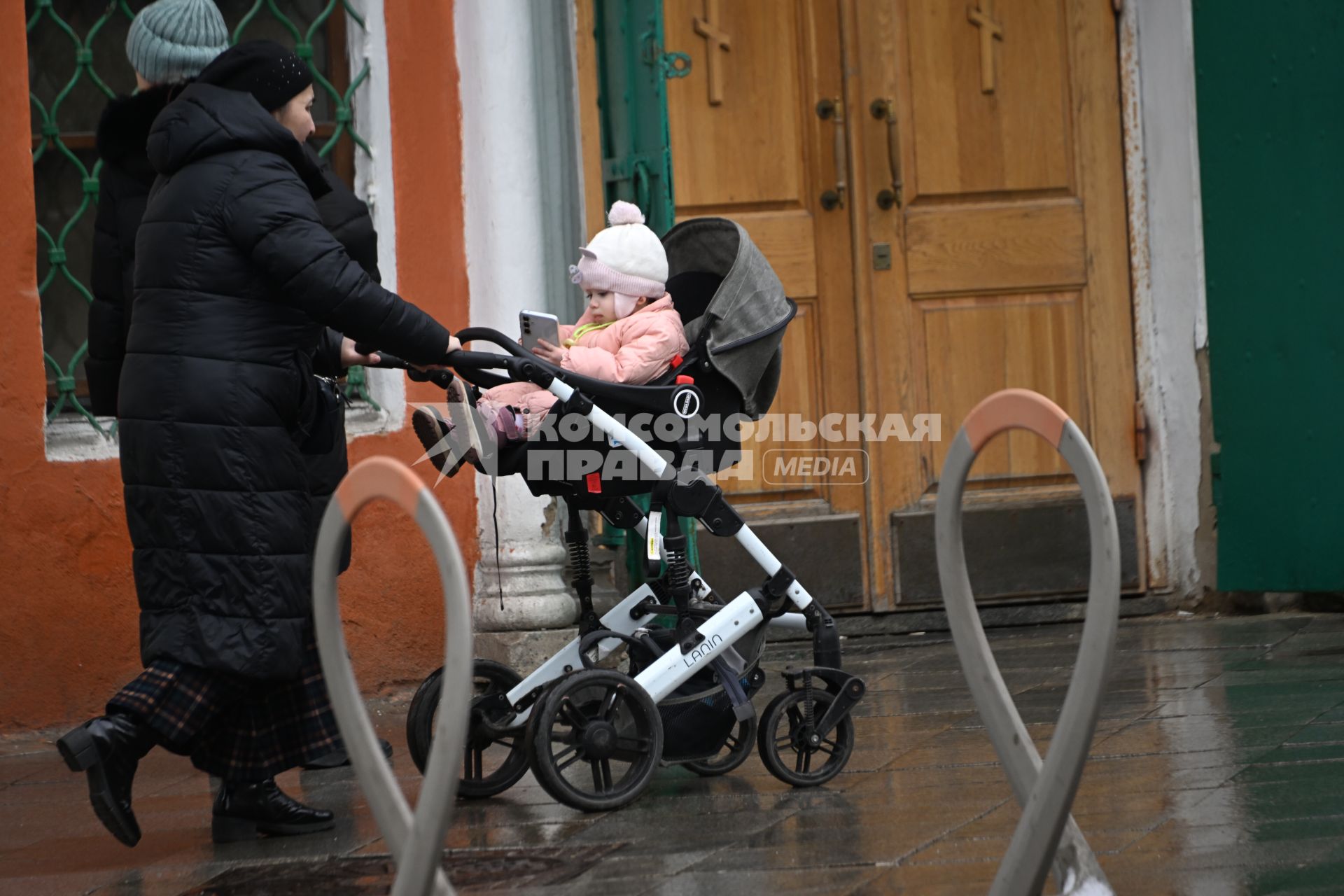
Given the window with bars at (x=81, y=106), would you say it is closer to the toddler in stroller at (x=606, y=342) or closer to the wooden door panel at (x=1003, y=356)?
the toddler in stroller at (x=606, y=342)

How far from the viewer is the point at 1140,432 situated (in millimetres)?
6121

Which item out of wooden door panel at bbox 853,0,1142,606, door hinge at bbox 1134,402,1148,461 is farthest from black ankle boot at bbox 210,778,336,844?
door hinge at bbox 1134,402,1148,461

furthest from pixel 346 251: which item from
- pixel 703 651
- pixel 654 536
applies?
pixel 703 651

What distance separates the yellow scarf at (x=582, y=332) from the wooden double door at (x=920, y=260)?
2.03m

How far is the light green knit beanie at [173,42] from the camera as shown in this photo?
3748mm

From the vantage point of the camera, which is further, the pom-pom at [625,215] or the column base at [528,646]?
the column base at [528,646]

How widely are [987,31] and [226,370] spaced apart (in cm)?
359

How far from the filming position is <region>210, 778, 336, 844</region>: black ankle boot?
3.61 m

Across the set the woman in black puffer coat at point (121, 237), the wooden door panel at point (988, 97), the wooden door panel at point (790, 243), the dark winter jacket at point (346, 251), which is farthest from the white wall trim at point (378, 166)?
the wooden door panel at point (988, 97)

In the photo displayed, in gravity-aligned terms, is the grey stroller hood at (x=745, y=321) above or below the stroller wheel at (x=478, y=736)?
above

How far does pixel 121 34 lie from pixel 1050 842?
430 cm

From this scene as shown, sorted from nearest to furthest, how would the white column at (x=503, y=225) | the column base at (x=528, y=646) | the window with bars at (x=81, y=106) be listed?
the window with bars at (x=81, y=106) → the column base at (x=528, y=646) → the white column at (x=503, y=225)

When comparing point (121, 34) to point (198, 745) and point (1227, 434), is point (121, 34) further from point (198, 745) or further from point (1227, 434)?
point (1227, 434)

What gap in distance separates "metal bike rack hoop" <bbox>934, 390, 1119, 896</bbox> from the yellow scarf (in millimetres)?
1661
